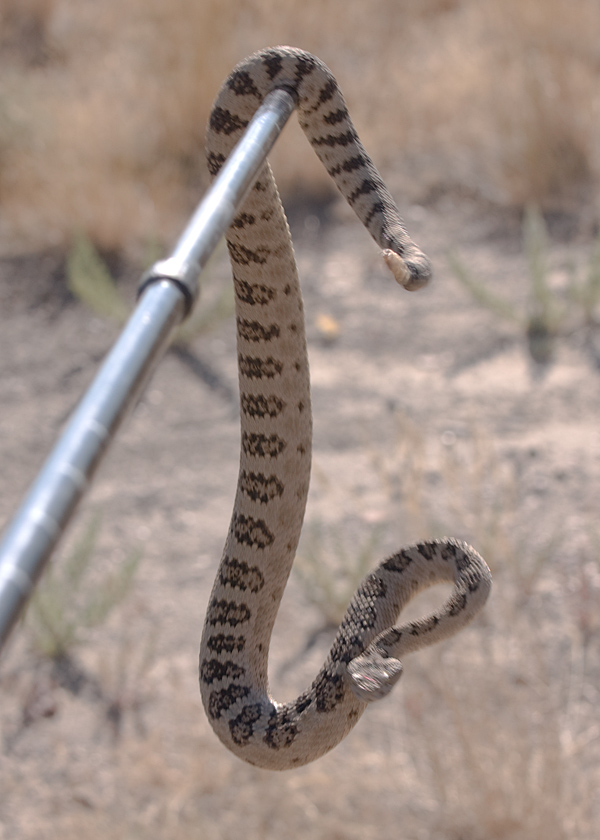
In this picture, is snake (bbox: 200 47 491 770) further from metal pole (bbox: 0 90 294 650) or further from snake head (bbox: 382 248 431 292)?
metal pole (bbox: 0 90 294 650)

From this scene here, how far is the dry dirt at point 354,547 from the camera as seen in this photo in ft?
11.0

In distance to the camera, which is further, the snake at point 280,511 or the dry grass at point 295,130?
the dry grass at point 295,130

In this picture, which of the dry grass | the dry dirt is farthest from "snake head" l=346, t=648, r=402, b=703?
the dry grass

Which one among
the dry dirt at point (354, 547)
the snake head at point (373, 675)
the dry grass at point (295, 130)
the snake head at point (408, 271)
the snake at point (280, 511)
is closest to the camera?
the snake head at point (408, 271)

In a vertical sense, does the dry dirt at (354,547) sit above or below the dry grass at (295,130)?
below

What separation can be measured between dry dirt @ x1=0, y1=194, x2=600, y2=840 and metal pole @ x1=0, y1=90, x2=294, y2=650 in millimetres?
1305

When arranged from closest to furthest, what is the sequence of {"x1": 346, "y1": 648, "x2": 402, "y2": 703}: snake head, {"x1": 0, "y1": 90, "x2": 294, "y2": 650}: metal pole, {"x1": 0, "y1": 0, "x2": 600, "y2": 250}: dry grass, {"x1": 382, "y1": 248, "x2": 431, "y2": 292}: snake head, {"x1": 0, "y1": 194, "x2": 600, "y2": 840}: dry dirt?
{"x1": 0, "y1": 90, "x2": 294, "y2": 650}: metal pole, {"x1": 382, "y1": 248, "x2": 431, "y2": 292}: snake head, {"x1": 346, "y1": 648, "x2": 402, "y2": 703}: snake head, {"x1": 0, "y1": 194, "x2": 600, "y2": 840}: dry dirt, {"x1": 0, "y1": 0, "x2": 600, "y2": 250}: dry grass

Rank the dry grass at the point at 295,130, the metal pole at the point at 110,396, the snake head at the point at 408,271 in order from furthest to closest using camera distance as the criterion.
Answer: the dry grass at the point at 295,130 → the snake head at the point at 408,271 → the metal pole at the point at 110,396

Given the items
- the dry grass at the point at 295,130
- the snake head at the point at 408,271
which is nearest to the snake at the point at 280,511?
the snake head at the point at 408,271

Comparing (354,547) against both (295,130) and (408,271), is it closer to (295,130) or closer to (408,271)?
(408,271)

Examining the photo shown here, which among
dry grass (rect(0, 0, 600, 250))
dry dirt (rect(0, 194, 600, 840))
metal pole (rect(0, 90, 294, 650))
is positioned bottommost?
dry dirt (rect(0, 194, 600, 840))

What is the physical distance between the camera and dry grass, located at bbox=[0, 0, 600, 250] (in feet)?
24.0

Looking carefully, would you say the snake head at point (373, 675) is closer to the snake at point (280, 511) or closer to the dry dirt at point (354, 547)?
the snake at point (280, 511)

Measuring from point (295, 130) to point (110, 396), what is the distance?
24.6 feet
